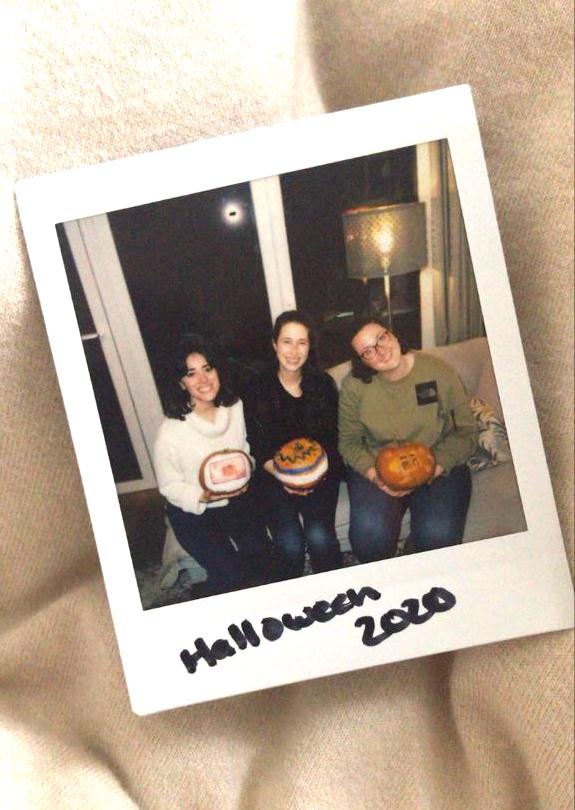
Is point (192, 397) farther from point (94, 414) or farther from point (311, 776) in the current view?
point (311, 776)

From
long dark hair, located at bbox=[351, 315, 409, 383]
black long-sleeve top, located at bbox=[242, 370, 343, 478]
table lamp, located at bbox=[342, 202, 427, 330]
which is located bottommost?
black long-sleeve top, located at bbox=[242, 370, 343, 478]

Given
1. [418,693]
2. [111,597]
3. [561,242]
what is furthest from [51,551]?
[561,242]

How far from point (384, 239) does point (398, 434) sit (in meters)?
0.15

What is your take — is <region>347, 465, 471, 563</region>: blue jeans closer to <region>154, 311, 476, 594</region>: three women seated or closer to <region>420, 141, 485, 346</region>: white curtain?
<region>154, 311, 476, 594</region>: three women seated

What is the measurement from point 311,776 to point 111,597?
21 centimetres

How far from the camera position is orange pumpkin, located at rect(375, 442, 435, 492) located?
0.57 metres

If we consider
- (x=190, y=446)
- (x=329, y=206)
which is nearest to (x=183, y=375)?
(x=190, y=446)

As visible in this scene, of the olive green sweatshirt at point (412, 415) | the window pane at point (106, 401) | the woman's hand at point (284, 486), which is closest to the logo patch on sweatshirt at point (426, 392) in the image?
the olive green sweatshirt at point (412, 415)

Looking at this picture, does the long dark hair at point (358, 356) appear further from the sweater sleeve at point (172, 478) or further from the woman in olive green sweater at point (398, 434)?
the sweater sleeve at point (172, 478)

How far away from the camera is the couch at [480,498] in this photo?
1.88 ft

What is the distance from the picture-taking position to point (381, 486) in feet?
1.88

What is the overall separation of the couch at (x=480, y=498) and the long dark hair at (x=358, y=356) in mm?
15

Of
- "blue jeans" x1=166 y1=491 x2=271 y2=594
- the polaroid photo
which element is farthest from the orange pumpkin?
"blue jeans" x1=166 y1=491 x2=271 y2=594

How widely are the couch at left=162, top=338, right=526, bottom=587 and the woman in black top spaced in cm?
1
